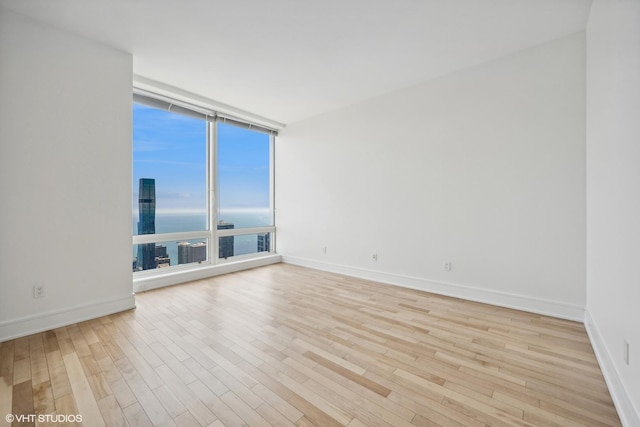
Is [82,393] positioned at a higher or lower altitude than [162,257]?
lower

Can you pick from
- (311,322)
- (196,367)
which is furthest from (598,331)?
(196,367)

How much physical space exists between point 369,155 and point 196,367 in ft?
11.1

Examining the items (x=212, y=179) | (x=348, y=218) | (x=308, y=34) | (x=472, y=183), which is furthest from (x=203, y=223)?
(x=472, y=183)

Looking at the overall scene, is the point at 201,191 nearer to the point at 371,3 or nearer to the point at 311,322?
the point at 311,322

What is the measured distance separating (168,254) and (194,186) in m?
1.11

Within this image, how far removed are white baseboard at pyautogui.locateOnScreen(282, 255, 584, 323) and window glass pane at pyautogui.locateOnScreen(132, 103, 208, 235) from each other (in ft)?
8.31

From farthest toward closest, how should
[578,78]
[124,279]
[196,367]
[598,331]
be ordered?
1. [124,279]
2. [578,78]
3. [598,331]
4. [196,367]

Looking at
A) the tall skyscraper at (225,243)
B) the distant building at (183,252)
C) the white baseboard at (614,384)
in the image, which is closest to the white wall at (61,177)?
the distant building at (183,252)

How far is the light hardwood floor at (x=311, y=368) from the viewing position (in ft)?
4.60

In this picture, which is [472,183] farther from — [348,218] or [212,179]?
[212,179]

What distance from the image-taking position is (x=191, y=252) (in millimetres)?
4188

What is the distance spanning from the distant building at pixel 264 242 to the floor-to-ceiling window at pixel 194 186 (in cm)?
2

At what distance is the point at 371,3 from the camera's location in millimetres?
2143

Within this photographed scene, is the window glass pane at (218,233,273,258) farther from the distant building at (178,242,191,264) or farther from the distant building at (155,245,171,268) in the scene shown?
the distant building at (155,245,171,268)
